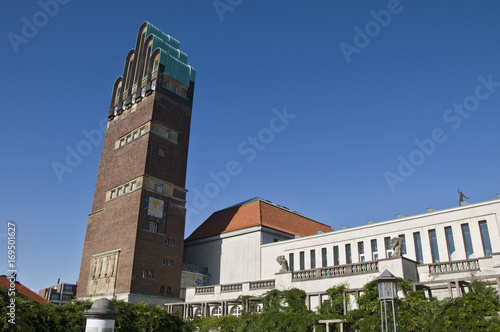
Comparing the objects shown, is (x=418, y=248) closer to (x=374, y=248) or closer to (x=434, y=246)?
(x=434, y=246)

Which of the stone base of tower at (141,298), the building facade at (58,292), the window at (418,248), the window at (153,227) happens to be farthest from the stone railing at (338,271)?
the building facade at (58,292)

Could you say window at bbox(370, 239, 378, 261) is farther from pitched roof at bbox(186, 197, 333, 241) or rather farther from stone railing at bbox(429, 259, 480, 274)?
pitched roof at bbox(186, 197, 333, 241)

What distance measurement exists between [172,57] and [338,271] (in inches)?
1326

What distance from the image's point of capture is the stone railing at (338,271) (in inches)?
971

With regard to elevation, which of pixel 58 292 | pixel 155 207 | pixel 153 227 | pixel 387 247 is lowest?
pixel 387 247

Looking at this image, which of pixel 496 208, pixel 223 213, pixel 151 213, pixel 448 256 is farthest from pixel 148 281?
pixel 496 208

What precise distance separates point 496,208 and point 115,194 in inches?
1359

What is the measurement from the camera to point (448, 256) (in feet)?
92.7

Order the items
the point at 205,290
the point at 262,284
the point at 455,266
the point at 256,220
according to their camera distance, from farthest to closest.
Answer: the point at 256,220 → the point at 205,290 → the point at 262,284 → the point at 455,266

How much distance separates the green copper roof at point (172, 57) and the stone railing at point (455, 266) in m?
34.9

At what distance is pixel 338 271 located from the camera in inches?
1024

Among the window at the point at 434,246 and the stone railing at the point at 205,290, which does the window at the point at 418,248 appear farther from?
the stone railing at the point at 205,290

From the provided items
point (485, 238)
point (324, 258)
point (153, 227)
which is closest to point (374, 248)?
point (324, 258)

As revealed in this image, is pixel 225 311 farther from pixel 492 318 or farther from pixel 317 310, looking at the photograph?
pixel 492 318
